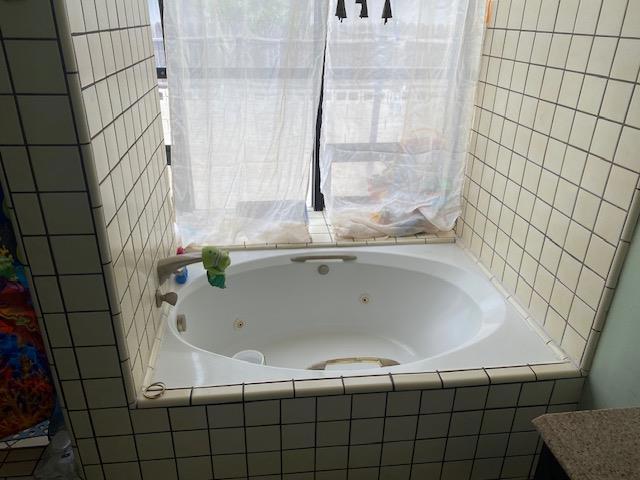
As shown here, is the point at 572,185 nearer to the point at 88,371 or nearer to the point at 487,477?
the point at 487,477

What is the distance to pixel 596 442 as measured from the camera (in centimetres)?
81

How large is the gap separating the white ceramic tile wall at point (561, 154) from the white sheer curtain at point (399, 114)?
11 centimetres

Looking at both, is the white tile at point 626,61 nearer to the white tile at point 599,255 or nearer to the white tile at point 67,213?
the white tile at point 599,255

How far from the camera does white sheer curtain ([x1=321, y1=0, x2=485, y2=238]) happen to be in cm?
183

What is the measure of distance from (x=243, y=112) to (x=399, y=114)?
610 millimetres

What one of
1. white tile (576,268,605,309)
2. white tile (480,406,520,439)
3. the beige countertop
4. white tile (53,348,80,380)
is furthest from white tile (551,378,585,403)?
white tile (53,348,80,380)

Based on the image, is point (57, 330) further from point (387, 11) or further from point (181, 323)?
point (387, 11)

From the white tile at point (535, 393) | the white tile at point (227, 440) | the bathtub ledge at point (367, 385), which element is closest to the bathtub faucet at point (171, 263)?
the white tile at point (227, 440)

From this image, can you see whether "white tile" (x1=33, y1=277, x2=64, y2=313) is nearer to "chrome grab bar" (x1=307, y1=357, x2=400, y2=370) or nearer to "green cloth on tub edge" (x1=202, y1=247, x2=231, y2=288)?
"green cloth on tub edge" (x1=202, y1=247, x2=231, y2=288)

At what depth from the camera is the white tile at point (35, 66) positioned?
902mm

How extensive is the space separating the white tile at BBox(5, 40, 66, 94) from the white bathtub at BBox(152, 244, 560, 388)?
0.94 m

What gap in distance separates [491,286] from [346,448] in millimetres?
810

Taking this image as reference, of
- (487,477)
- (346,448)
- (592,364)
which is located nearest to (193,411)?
(346,448)

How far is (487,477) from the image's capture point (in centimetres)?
156
